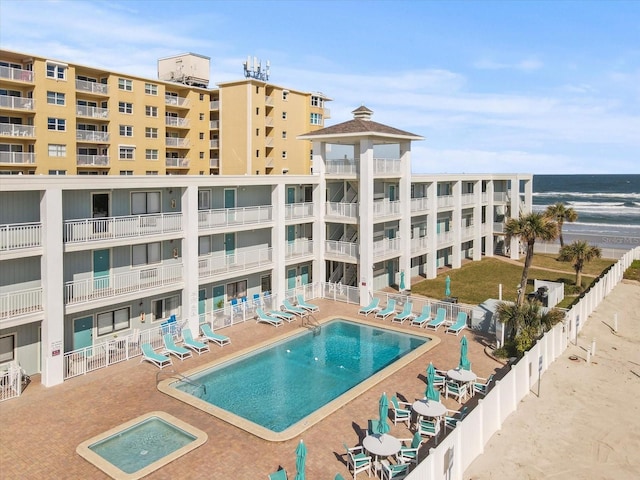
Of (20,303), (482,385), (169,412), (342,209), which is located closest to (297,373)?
(169,412)

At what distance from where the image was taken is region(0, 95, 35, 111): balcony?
3653 cm

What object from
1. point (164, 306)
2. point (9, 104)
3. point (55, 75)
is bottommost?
point (164, 306)

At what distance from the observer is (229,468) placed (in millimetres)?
14500

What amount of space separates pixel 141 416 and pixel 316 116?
124ft

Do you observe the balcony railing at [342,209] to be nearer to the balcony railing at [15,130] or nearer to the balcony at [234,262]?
the balcony at [234,262]

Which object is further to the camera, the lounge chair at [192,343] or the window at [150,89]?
the window at [150,89]

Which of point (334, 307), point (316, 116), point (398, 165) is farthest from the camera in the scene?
point (316, 116)

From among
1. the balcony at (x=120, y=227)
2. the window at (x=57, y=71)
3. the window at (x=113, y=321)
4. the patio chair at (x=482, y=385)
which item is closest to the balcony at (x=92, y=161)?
the window at (x=57, y=71)

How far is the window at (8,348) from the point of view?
20094 millimetres

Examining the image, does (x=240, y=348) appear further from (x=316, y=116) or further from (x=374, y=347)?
→ (x=316, y=116)

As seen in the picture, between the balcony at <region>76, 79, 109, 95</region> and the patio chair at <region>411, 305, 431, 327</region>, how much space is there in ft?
103

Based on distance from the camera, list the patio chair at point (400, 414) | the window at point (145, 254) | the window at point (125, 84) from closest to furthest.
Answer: the patio chair at point (400, 414) → the window at point (145, 254) → the window at point (125, 84)

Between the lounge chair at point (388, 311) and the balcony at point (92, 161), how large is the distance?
27.0 m

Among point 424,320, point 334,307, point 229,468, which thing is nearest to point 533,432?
point 229,468
